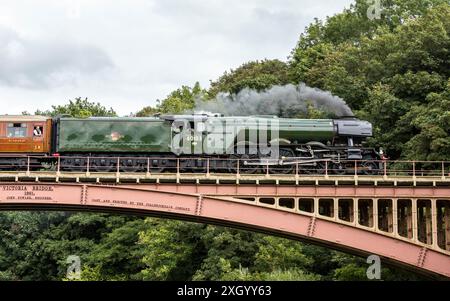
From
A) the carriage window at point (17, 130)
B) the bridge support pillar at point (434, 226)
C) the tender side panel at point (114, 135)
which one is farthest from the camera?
the tender side panel at point (114, 135)

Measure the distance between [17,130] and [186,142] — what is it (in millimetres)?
9424

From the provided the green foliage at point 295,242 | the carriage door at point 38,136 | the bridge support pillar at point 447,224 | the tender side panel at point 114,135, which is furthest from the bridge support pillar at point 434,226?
the carriage door at point 38,136

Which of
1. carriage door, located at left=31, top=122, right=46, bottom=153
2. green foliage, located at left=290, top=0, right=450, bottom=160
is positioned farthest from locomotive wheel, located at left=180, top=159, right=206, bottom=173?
green foliage, located at left=290, top=0, right=450, bottom=160

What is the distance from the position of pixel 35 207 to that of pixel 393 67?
1238 inches

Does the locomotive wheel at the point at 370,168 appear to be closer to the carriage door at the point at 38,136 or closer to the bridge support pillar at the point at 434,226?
the bridge support pillar at the point at 434,226

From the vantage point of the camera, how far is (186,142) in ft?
132

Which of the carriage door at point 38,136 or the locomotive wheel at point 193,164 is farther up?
the carriage door at point 38,136

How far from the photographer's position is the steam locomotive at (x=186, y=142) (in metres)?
39.9

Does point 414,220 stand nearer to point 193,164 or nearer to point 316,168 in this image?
point 316,168

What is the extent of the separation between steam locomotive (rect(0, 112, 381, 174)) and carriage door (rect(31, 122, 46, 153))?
0.06 m

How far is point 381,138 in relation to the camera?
53.3 m

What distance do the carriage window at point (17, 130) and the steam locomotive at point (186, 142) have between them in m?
0.06
